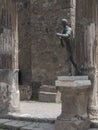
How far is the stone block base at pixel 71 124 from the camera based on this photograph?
27.7 feet

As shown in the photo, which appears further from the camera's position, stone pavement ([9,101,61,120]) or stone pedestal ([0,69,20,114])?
stone pedestal ([0,69,20,114])

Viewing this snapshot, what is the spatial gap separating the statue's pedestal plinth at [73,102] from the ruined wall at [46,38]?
6902 millimetres

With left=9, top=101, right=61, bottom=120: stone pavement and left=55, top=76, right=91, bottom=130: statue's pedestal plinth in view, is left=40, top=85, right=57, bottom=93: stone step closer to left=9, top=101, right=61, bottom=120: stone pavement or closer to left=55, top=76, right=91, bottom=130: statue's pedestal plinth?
left=9, top=101, right=61, bottom=120: stone pavement

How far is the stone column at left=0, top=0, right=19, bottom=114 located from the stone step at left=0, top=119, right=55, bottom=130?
0.88 meters

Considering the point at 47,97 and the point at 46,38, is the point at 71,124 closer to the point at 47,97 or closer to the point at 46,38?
the point at 47,97

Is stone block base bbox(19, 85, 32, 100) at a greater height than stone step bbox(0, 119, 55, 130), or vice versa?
stone step bbox(0, 119, 55, 130)

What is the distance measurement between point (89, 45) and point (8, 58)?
261 cm

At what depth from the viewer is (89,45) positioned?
9023 millimetres

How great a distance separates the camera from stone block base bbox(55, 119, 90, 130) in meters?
8.44

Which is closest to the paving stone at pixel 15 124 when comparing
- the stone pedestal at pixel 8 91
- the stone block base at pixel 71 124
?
the stone pedestal at pixel 8 91

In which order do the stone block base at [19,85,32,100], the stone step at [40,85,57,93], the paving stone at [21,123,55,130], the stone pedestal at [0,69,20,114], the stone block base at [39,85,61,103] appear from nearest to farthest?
the paving stone at [21,123,55,130]
the stone pedestal at [0,69,20,114]
the stone block base at [39,85,61,103]
the stone step at [40,85,57,93]
the stone block base at [19,85,32,100]

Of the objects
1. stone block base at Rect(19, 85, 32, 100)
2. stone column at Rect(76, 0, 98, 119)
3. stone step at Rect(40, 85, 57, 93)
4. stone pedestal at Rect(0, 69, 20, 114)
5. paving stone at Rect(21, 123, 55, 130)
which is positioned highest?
stone column at Rect(76, 0, 98, 119)

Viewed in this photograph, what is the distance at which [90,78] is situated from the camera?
A: 29.4ft

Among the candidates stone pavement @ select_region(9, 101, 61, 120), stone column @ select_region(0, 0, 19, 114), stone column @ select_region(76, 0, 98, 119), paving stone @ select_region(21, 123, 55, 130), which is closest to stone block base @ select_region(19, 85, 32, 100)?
stone pavement @ select_region(9, 101, 61, 120)
